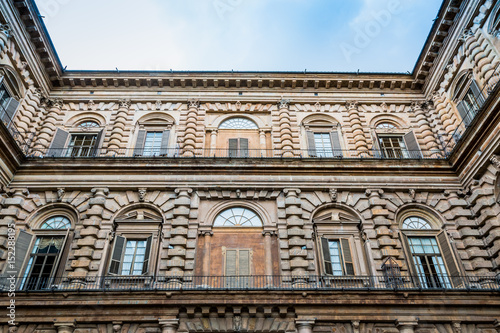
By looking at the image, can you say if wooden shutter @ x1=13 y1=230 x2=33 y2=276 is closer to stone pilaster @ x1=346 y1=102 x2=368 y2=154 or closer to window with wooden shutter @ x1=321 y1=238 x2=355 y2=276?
window with wooden shutter @ x1=321 y1=238 x2=355 y2=276

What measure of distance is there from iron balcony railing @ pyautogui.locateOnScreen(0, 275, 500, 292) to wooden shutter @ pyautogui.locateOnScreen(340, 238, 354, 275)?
0.41 metres

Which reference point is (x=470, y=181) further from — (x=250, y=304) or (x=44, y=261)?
(x=44, y=261)

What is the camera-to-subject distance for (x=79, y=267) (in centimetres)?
1598

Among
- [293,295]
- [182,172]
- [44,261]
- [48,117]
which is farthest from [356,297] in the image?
[48,117]

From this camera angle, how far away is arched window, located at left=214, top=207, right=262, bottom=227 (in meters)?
18.0

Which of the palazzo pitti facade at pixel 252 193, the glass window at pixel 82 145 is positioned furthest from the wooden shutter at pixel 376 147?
the glass window at pixel 82 145

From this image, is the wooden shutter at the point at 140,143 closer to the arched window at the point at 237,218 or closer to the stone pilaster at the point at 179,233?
the stone pilaster at the point at 179,233

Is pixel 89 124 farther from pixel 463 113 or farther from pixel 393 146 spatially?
pixel 463 113

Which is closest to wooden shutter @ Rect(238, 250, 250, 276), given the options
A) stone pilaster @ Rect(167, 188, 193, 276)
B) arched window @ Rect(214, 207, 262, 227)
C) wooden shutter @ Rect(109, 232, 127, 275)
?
arched window @ Rect(214, 207, 262, 227)

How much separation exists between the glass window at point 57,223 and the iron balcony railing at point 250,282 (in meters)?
2.49

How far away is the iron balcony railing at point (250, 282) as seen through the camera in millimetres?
15539

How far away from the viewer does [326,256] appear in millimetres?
16922

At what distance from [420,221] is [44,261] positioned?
17.0 meters

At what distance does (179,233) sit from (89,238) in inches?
151
